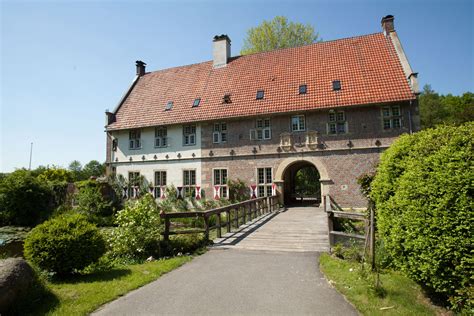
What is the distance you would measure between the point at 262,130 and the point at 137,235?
1277 cm

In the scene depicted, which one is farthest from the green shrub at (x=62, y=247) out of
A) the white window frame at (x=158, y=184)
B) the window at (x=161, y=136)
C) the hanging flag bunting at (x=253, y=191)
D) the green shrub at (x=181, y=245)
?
the window at (x=161, y=136)

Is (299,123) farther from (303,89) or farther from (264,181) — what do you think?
(264,181)

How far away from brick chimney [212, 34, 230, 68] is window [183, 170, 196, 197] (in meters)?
9.78

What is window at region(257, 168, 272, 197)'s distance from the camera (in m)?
19.5

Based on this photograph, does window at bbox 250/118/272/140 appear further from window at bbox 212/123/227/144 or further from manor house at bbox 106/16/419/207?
window at bbox 212/123/227/144

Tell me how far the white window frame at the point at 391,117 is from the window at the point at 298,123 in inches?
188

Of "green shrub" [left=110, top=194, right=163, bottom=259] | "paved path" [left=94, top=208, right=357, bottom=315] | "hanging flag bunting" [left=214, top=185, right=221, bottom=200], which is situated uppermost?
"hanging flag bunting" [left=214, top=185, right=221, bottom=200]

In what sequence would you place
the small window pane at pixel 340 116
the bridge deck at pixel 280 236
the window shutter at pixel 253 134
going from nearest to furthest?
the bridge deck at pixel 280 236 → the small window pane at pixel 340 116 → the window shutter at pixel 253 134

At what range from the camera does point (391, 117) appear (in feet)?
56.8

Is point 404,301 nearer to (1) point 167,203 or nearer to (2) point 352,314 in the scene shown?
(2) point 352,314

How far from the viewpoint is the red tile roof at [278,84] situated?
1828 centimetres

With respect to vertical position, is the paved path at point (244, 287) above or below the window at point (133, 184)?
below

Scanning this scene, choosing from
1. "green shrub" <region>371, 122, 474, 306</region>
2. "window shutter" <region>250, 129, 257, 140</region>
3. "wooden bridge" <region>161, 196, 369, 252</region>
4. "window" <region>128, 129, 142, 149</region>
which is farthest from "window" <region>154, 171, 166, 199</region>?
"green shrub" <region>371, 122, 474, 306</region>

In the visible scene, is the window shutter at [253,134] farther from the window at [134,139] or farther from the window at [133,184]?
the window at [133,184]
